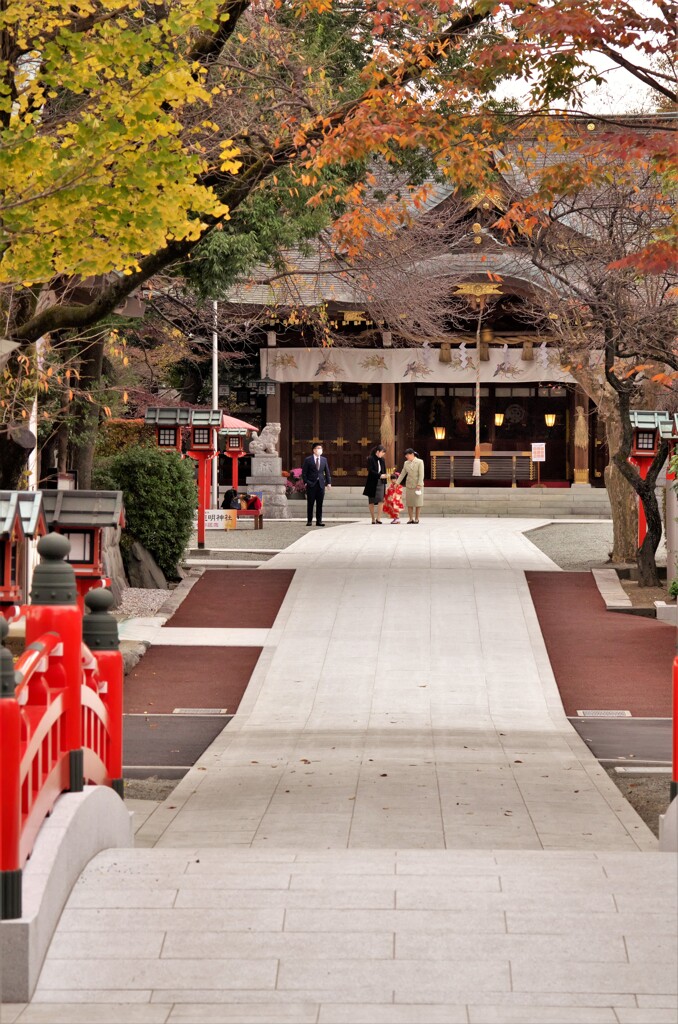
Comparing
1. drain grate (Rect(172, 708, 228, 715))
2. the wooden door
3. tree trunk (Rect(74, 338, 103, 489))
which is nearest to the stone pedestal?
the wooden door

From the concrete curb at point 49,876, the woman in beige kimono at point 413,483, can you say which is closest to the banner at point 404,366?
the woman in beige kimono at point 413,483

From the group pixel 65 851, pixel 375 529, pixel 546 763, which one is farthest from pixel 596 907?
pixel 375 529

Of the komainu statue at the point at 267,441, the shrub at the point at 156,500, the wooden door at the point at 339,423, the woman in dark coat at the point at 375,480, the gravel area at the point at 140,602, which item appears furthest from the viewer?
the wooden door at the point at 339,423

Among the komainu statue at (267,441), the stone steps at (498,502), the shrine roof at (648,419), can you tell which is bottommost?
the stone steps at (498,502)

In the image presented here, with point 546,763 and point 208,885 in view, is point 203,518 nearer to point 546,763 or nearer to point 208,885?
point 546,763

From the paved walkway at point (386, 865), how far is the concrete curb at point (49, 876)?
3.0 inches

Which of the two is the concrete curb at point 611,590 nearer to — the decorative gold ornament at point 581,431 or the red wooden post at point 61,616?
the red wooden post at point 61,616

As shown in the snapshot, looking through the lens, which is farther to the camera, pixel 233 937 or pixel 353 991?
pixel 233 937

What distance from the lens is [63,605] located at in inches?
194

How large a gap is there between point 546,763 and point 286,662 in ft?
15.3

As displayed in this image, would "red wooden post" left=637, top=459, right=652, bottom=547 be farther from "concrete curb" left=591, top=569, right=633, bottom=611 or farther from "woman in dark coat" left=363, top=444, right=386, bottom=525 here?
"woman in dark coat" left=363, top=444, right=386, bottom=525

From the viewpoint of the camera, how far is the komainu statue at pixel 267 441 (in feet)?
113

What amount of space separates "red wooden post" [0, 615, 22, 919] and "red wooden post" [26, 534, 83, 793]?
85 cm

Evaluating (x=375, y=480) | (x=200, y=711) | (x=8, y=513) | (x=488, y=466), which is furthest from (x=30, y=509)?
(x=488, y=466)
